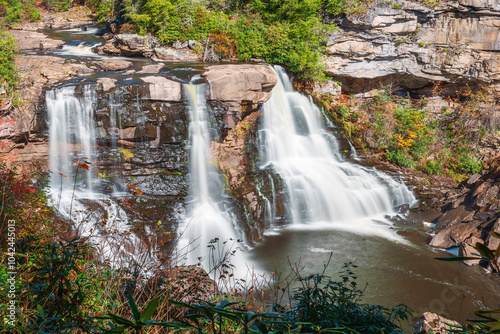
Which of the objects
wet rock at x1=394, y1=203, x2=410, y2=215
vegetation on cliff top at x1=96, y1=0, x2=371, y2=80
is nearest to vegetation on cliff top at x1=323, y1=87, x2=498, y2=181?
vegetation on cliff top at x1=96, y1=0, x2=371, y2=80

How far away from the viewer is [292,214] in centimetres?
1084

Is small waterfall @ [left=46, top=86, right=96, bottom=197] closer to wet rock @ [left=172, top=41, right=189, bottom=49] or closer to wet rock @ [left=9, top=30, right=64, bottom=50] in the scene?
wet rock @ [left=172, top=41, right=189, bottom=49]

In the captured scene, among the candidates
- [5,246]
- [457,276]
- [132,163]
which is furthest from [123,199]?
[457,276]

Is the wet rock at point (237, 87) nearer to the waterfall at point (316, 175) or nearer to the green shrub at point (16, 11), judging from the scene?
the waterfall at point (316, 175)

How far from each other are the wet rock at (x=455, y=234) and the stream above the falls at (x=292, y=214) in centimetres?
41

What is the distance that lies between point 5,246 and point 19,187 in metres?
3.43

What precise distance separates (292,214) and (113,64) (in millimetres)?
8260

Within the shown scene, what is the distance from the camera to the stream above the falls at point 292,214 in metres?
7.83

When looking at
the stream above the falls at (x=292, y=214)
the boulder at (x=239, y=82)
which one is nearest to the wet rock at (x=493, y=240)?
the stream above the falls at (x=292, y=214)

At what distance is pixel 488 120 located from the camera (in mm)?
14945

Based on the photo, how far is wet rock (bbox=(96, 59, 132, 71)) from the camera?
39.0ft

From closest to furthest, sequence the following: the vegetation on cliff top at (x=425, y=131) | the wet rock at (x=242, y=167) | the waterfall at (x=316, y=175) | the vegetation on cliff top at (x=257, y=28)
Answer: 1. the wet rock at (x=242, y=167)
2. the waterfall at (x=316, y=175)
3. the vegetation on cliff top at (x=425, y=131)
4. the vegetation on cliff top at (x=257, y=28)

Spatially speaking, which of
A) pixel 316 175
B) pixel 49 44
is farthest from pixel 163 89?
pixel 49 44

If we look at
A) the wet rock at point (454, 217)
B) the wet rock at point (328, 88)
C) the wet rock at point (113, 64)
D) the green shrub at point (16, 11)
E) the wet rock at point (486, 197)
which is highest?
the green shrub at point (16, 11)
